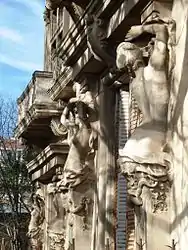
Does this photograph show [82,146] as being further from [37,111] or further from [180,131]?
[37,111]

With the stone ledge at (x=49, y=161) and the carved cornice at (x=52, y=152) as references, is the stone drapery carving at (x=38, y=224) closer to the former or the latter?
the stone ledge at (x=49, y=161)

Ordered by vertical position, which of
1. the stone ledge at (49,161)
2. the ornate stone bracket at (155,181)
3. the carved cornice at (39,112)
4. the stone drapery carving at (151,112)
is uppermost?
the carved cornice at (39,112)

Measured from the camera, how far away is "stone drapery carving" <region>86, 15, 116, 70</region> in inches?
473

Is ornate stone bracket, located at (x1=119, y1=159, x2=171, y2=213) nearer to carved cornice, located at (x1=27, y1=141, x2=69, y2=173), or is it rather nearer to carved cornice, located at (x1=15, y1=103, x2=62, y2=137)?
carved cornice, located at (x1=27, y1=141, x2=69, y2=173)

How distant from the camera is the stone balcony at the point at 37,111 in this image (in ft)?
65.8

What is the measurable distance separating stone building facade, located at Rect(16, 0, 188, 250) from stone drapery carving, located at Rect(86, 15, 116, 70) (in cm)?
2

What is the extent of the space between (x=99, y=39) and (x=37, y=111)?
334 inches

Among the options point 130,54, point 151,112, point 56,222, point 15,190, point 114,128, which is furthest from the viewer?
point 15,190

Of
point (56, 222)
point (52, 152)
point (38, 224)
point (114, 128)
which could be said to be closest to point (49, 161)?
point (52, 152)

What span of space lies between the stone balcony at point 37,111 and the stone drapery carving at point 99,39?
6701 mm

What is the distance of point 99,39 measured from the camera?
12062 millimetres

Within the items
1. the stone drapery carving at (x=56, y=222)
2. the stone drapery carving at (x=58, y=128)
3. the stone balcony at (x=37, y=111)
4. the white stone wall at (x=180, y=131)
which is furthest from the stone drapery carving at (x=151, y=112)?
the stone balcony at (x=37, y=111)

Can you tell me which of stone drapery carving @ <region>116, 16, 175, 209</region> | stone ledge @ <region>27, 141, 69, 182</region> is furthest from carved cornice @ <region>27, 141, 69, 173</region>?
stone drapery carving @ <region>116, 16, 175, 209</region>

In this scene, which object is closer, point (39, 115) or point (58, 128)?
point (58, 128)
